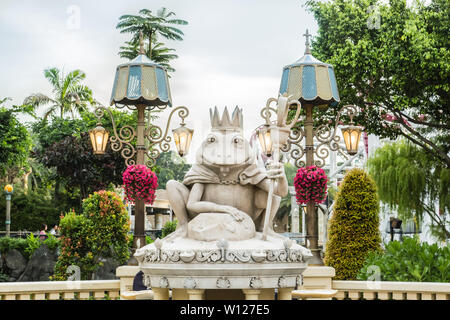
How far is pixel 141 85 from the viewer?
907 cm

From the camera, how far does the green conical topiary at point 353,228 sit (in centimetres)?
892

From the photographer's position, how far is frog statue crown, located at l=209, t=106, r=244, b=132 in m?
5.03

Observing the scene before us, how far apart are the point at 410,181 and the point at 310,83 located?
10380 millimetres

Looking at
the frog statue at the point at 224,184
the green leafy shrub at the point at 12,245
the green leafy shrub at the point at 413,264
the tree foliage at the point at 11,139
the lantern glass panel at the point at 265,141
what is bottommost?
the green leafy shrub at the point at 12,245

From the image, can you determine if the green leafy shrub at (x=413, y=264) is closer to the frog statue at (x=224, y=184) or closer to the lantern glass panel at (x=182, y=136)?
the frog statue at (x=224, y=184)

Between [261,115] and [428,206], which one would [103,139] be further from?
[428,206]

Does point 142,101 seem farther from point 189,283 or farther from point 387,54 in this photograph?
point 387,54

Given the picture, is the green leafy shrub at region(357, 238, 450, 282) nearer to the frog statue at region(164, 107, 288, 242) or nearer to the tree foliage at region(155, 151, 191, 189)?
the frog statue at region(164, 107, 288, 242)

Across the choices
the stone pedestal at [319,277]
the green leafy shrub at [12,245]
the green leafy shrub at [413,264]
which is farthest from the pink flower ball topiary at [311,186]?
the green leafy shrub at [12,245]

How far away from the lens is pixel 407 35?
13000 millimetres

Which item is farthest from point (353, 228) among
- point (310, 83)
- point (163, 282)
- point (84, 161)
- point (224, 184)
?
point (84, 161)

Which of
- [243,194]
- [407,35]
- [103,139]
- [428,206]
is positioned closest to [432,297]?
[243,194]

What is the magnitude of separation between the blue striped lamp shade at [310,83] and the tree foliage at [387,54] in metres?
4.78

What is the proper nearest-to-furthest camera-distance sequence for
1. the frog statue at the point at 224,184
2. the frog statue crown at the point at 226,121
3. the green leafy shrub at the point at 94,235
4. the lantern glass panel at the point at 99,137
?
the frog statue at the point at 224,184 < the frog statue crown at the point at 226,121 < the lantern glass panel at the point at 99,137 < the green leafy shrub at the point at 94,235
